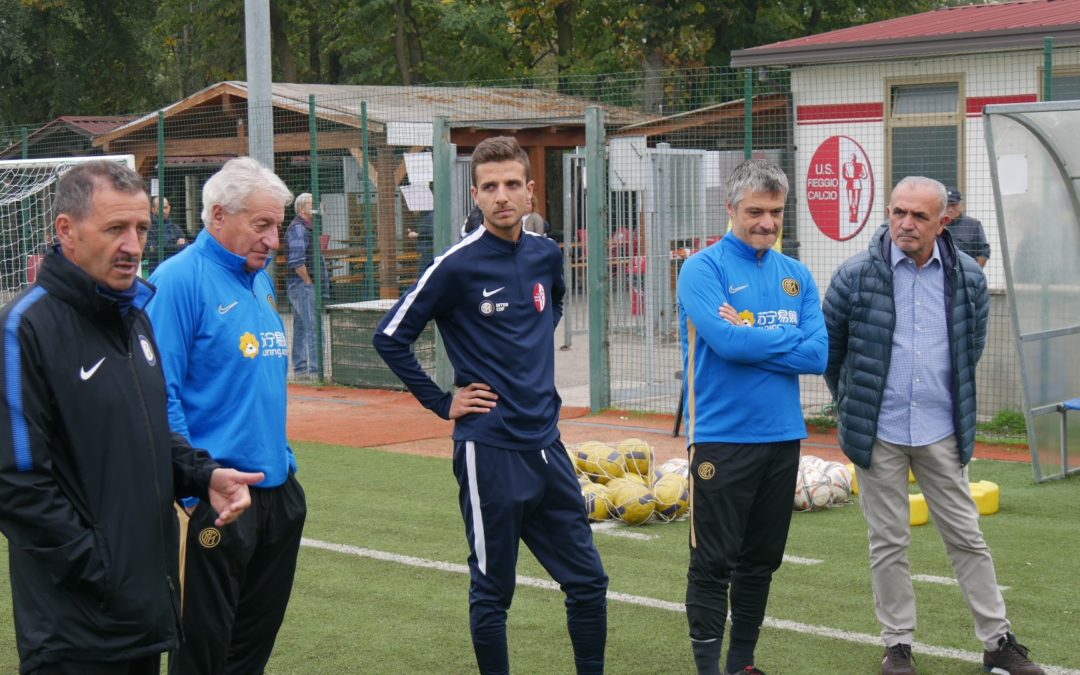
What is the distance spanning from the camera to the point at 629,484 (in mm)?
8266

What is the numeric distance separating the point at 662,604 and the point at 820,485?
2.35 metres

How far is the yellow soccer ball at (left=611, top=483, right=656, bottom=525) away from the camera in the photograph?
8094 millimetres

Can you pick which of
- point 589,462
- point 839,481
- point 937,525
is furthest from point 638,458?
point 937,525

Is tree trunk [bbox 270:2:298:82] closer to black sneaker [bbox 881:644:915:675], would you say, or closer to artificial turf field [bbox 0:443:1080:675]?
artificial turf field [bbox 0:443:1080:675]

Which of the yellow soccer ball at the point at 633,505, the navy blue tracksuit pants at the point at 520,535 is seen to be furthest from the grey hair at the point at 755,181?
the yellow soccer ball at the point at 633,505

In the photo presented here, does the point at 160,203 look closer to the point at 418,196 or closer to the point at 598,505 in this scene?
the point at 418,196

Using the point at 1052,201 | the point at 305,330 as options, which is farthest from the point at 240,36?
the point at 1052,201

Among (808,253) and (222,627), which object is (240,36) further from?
(222,627)

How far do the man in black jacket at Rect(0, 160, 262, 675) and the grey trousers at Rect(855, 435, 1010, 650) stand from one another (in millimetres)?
3102

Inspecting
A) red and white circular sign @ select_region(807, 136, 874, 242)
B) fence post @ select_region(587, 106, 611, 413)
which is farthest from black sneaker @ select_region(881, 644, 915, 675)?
red and white circular sign @ select_region(807, 136, 874, 242)

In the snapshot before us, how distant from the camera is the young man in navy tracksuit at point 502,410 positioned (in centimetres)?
Answer: 462

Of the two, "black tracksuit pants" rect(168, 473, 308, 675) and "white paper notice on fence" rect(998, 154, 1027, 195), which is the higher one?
"white paper notice on fence" rect(998, 154, 1027, 195)

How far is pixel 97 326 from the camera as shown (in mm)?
3283

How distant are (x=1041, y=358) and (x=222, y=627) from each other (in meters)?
6.81
